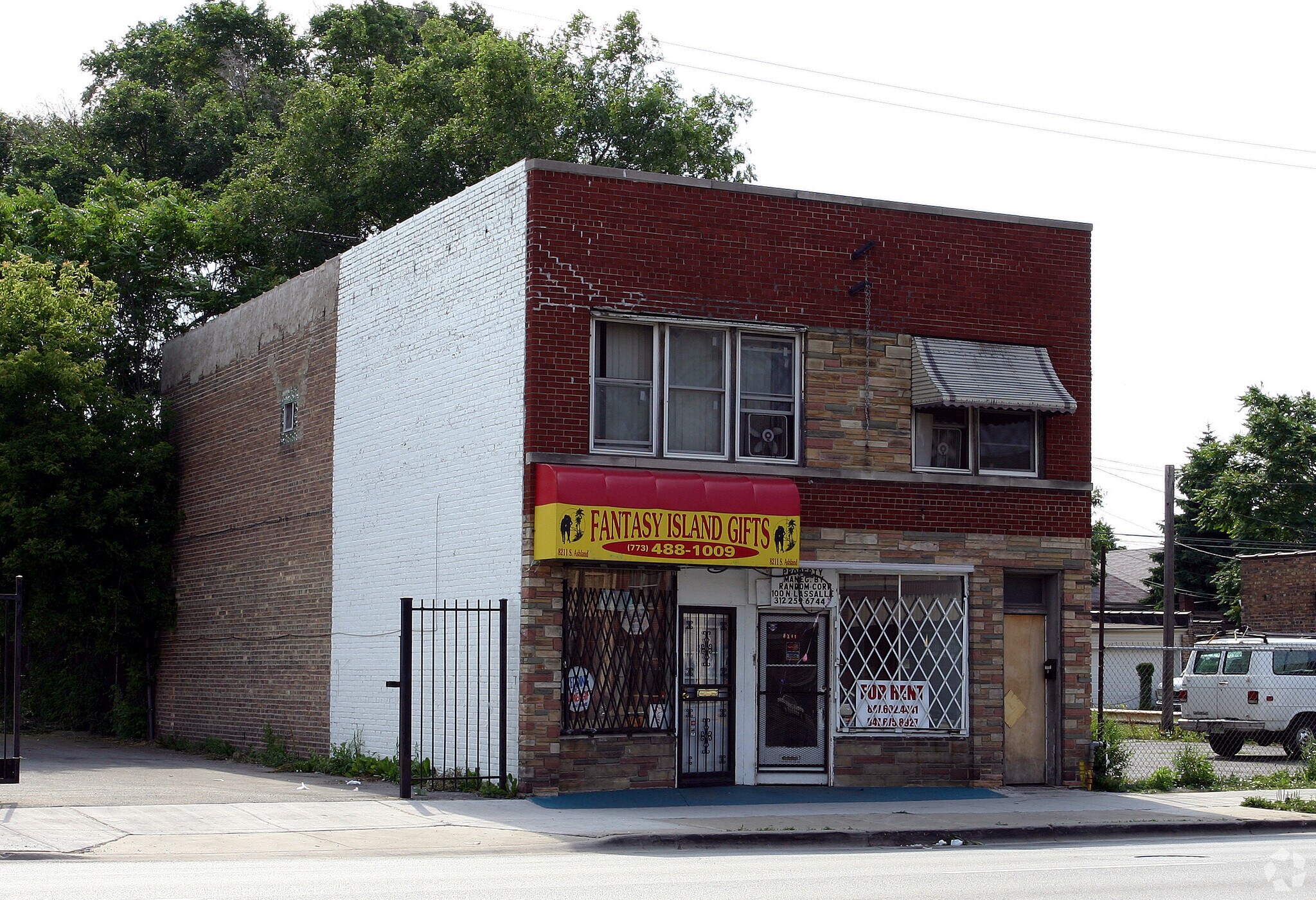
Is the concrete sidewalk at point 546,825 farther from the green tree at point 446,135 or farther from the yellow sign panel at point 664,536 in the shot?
the green tree at point 446,135

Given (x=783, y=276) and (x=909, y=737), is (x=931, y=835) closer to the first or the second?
(x=909, y=737)

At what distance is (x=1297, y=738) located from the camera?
26.0 m

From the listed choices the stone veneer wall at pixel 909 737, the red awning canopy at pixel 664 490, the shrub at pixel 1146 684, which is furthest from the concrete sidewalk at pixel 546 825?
the shrub at pixel 1146 684

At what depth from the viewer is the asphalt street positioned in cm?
1022

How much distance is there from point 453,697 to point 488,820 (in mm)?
3530

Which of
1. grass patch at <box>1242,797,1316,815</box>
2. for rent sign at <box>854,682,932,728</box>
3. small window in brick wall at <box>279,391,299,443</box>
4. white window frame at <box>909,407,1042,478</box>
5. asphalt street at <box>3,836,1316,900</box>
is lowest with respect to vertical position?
grass patch at <box>1242,797,1316,815</box>

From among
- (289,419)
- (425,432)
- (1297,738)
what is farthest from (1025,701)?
(289,419)

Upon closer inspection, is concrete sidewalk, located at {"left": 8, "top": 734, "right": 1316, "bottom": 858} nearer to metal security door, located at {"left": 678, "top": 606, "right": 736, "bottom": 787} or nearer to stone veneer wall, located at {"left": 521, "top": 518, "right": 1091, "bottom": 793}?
stone veneer wall, located at {"left": 521, "top": 518, "right": 1091, "bottom": 793}

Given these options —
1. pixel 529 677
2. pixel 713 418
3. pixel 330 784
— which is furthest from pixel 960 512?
pixel 330 784

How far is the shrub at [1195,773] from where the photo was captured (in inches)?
790

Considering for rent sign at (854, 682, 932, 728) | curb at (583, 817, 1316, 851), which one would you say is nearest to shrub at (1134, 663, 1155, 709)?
for rent sign at (854, 682, 932, 728)

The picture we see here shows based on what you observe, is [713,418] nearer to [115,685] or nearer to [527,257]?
[527,257]

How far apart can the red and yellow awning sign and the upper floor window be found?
53cm

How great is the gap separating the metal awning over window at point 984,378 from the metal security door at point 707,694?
3741mm
